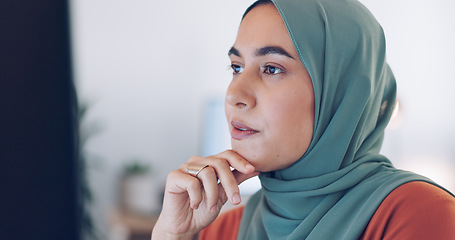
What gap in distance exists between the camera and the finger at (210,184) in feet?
3.14

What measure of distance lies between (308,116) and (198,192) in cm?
28

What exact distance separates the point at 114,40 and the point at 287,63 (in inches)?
106

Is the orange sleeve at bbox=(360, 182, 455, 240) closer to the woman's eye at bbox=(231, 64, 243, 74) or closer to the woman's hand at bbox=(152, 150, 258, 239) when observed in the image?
the woman's hand at bbox=(152, 150, 258, 239)

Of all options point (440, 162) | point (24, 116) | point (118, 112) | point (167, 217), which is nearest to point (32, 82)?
point (24, 116)

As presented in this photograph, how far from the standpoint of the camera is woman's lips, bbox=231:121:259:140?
0.95m

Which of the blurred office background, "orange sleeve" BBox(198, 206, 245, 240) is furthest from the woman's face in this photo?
the blurred office background

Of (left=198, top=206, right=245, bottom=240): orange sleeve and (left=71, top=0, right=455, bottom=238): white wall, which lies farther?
(left=71, top=0, right=455, bottom=238): white wall

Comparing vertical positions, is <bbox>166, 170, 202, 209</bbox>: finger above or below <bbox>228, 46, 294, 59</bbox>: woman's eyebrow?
below

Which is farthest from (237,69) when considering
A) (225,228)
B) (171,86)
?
(171,86)

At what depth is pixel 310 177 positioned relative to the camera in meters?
0.96

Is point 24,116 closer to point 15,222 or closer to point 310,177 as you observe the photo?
point 15,222

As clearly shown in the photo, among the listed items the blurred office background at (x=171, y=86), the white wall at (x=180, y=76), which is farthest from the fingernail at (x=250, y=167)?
the white wall at (x=180, y=76)

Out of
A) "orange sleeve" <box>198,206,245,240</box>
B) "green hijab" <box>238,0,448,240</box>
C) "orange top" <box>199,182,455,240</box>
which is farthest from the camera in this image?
"orange sleeve" <box>198,206,245,240</box>

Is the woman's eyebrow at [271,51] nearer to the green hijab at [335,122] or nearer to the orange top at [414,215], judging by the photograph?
the green hijab at [335,122]
